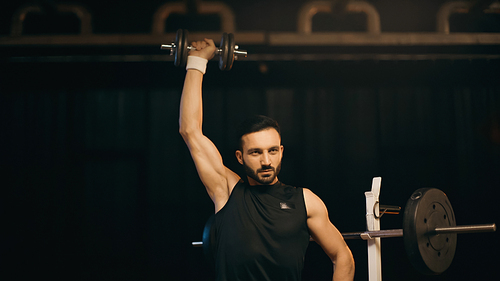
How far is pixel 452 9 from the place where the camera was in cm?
364

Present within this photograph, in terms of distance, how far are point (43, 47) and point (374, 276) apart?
307 centimetres

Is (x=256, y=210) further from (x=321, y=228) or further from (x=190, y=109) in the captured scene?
(x=190, y=109)

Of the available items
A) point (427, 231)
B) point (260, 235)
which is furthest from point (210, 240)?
point (427, 231)

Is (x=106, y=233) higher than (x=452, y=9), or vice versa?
(x=452, y=9)

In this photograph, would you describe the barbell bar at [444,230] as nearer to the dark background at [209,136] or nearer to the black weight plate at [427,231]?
the black weight plate at [427,231]

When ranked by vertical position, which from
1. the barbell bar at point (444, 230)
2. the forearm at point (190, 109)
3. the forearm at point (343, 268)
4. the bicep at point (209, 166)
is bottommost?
the forearm at point (343, 268)

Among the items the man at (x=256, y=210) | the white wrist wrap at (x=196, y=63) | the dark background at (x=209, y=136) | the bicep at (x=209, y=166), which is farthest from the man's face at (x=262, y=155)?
the dark background at (x=209, y=136)

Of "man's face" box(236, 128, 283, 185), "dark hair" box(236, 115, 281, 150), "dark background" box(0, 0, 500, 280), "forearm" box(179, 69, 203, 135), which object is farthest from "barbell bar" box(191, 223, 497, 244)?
A: "dark background" box(0, 0, 500, 280)

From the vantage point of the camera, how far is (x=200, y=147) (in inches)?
71.6

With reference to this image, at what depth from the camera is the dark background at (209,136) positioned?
153 inches

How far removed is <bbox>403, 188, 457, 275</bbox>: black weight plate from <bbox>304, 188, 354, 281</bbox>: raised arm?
316 mm

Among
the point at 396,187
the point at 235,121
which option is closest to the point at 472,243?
the point at 396,187

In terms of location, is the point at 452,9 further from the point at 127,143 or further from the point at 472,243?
the point at 127,143

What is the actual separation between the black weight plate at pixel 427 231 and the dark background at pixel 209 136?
1869 millimetres
